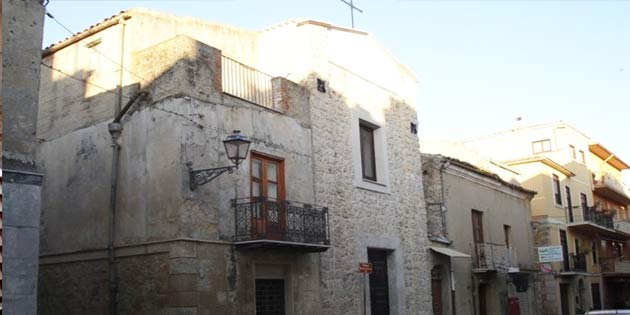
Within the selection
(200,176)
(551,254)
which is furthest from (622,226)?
(200,176)

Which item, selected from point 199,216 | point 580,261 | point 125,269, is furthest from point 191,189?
point 580,261

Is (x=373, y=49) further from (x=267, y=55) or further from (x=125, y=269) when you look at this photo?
(x=125, y=269)

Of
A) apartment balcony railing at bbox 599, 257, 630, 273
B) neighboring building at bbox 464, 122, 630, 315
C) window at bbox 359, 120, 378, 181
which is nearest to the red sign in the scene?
window at bbox 359, 120, 378, 181

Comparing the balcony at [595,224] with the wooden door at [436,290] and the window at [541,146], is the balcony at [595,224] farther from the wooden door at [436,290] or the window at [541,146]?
the wooden door at [436,290]

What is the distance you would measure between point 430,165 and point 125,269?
11.8 metres

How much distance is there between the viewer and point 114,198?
1265 cm

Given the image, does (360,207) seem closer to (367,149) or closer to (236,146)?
(367,149)

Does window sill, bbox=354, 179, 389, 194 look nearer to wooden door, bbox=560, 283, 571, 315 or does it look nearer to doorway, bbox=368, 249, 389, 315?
doorway, bbox=368, 249, 389, 315

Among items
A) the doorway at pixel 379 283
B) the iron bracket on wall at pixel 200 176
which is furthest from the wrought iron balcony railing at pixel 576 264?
the iron bracket on wall at pixel 200 176

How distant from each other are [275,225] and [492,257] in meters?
12.3

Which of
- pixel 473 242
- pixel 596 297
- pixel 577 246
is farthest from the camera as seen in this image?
pixel 596 297

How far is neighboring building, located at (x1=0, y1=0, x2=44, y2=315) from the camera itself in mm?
8539

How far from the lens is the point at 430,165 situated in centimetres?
2136

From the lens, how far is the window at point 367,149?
17766 mm
